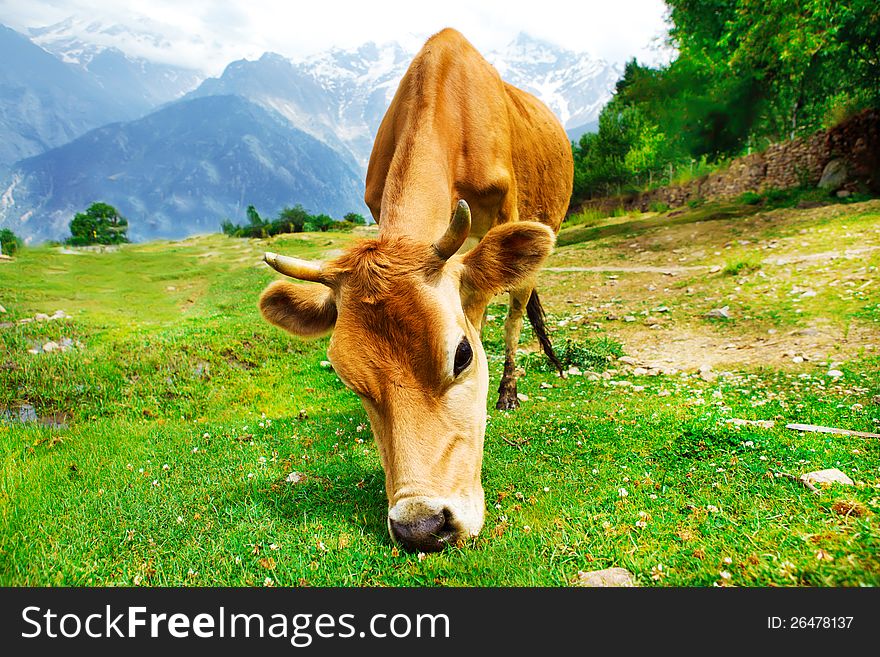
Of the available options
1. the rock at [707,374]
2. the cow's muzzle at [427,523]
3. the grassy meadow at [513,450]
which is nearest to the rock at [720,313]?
the grassy meadow at [513,450]

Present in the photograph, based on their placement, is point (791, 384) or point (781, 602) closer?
point (781, 602)

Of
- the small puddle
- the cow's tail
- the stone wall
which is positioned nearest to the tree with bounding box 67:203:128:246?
the small puddle

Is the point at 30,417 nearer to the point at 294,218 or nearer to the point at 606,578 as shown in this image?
the point at 606,578

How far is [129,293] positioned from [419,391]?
16067 mm

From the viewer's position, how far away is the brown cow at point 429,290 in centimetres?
285

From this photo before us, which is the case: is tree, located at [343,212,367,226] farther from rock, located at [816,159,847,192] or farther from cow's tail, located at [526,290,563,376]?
cow's tail, located at [526,290,563,376]

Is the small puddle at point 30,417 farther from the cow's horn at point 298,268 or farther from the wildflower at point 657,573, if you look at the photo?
Answer: the wildflower at point 657,573

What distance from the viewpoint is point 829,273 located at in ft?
32.7

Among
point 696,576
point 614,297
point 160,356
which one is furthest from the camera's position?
point 614,297

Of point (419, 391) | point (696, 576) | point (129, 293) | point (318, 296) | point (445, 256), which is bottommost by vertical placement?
point (129, 293)

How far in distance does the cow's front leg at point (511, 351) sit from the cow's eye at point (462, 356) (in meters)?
2.99

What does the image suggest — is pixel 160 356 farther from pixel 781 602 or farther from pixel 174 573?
pixel 781 602

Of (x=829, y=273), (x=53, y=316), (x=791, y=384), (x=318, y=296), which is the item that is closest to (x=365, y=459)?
(x=318, y=296)

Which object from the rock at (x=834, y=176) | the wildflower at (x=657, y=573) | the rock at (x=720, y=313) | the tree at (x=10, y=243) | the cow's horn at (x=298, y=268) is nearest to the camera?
the wildflower at (x=657, y=573)
